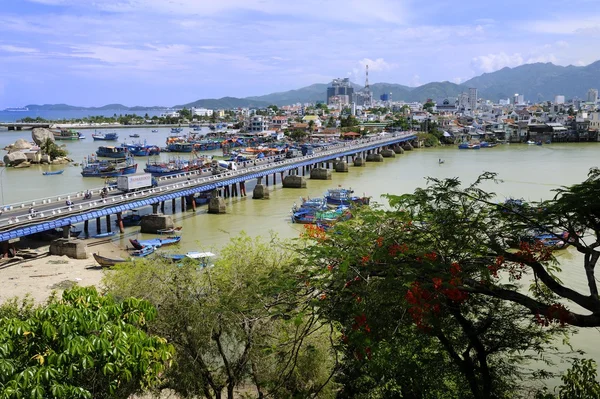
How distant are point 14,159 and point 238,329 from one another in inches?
2135

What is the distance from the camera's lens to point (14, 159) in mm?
52938

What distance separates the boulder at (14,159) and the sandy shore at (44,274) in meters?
37.1

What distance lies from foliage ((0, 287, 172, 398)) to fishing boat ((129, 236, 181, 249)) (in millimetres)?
15851

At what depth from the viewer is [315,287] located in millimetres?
6211

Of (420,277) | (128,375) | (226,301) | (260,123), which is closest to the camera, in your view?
(128,375)

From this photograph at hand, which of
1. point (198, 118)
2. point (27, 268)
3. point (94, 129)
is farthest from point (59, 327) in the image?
point (198, 118)

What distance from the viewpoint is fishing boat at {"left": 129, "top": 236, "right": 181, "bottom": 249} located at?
20906 millimetres

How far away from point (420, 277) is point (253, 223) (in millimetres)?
20953

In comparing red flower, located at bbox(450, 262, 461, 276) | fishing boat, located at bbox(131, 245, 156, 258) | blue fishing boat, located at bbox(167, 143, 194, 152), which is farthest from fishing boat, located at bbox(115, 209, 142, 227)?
blue fishing boat, located at bbox(167, 143, 194, 152)

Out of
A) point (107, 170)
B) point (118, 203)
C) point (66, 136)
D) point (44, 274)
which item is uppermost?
point (66, 136)

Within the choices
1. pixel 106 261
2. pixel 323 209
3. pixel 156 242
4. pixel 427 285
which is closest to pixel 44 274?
pixel 106 261

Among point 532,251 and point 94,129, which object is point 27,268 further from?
point 94,129

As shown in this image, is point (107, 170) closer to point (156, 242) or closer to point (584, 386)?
point (156, 242)

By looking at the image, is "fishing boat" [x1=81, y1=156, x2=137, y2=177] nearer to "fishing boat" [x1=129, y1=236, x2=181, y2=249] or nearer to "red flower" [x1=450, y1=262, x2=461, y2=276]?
"fishing boat" [x1=129, y1=236, x2=181, y2=249]
